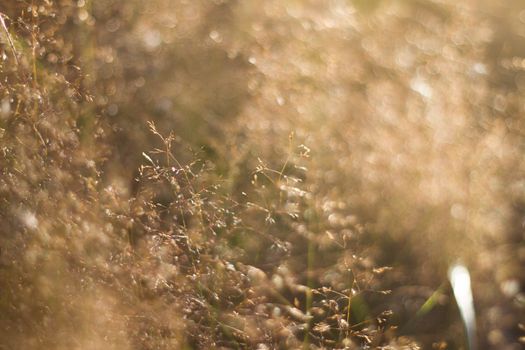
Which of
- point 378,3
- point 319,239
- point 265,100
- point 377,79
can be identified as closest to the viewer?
point 319,239

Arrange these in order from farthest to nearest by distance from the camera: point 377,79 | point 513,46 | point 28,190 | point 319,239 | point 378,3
→ point 513,46
point 378,3
point 377,79
point 319,239
point 28,190

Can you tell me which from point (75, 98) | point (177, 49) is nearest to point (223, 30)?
point (177, 49)

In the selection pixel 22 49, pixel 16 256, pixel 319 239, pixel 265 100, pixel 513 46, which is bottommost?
pixel 16 256

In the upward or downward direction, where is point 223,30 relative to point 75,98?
upward

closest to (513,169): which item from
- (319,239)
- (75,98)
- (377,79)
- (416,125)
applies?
(416,125)

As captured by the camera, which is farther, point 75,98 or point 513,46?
point 513,46

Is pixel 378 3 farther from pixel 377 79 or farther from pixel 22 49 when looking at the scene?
pixel 22 49
